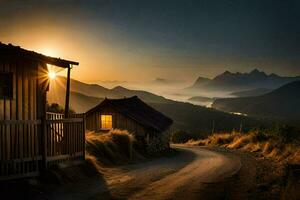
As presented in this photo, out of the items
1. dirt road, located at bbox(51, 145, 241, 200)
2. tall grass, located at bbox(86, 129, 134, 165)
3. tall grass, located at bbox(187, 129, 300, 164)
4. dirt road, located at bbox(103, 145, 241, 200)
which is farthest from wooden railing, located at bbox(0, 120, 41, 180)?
tall grass, located at bbox(187, 129, 300, 164)

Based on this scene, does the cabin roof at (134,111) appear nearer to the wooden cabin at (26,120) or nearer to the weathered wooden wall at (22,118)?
the wooden cabin at (26,120)

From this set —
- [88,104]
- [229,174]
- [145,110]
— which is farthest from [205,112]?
[229,174]

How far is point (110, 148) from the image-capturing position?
2425 cm

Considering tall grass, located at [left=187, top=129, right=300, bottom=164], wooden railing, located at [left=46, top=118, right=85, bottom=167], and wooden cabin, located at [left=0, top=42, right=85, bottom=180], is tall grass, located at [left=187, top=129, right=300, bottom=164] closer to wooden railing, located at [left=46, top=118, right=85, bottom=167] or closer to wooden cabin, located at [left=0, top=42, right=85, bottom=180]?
wooden railing, located at [left=46, top=118, right=85, bottom=167]

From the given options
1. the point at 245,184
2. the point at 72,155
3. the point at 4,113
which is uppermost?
the point at 4,113

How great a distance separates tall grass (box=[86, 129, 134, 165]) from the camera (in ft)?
73.7

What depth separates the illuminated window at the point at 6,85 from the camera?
15558 mm

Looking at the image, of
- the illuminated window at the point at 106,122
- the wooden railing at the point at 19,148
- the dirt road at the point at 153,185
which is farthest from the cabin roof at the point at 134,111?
the wooden railing at the point at 19,148

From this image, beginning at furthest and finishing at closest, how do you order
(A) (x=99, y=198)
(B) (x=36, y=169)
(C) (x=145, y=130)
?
(C) (x=145, y=130)
(B) (x=36, y=169)
(A) (x=99, y=198)

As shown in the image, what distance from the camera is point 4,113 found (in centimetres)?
1525

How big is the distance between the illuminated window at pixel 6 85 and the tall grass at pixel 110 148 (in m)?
6.37

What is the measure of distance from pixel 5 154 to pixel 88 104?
167 m

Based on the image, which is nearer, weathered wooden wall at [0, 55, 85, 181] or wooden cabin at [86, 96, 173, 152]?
weathered wooden wall at [0, 55, 85, 181]

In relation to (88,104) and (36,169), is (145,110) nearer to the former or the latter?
(36,169)
